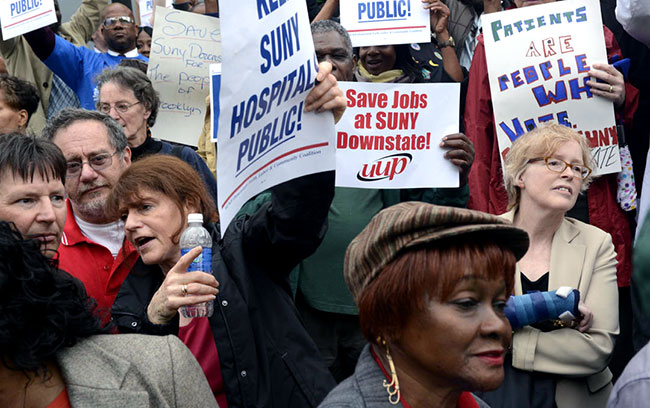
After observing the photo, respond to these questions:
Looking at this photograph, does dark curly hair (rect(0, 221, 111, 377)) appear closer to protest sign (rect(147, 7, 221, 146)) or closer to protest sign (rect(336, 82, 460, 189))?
protest sign (rect(336, 82, 460, 189))

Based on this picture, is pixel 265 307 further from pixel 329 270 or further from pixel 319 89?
pixel 329 270

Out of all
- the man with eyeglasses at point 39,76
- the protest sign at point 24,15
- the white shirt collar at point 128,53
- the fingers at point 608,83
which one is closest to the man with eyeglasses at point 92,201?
the protest sign at point 24,15

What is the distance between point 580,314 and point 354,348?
50.8 inches

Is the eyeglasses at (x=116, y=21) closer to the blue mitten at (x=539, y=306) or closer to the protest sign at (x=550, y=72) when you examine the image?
the protest sign at (x=550, y=72)

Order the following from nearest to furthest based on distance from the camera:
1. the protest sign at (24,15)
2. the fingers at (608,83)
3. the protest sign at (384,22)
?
the fingers at (608,83) → the protest sign at (384,22) → the protest sign at (24,15)

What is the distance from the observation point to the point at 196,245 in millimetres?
3016

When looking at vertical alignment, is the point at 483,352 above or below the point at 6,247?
below

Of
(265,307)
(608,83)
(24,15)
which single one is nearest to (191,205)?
(265,307)

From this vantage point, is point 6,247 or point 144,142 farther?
point 144,142

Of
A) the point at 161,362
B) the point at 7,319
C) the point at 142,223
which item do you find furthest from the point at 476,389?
the point at 142,223

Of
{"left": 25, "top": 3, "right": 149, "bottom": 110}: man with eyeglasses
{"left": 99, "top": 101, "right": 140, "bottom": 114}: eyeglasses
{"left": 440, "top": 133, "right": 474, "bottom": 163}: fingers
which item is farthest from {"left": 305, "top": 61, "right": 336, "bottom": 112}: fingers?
{"left": 25, "top": 3, "right": 149, "bottom": 110}: man with eyeglasses

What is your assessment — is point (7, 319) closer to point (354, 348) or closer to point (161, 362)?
point (161, 362)

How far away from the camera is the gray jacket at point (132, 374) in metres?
2.36

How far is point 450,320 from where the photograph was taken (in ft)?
Answer: 7.34
